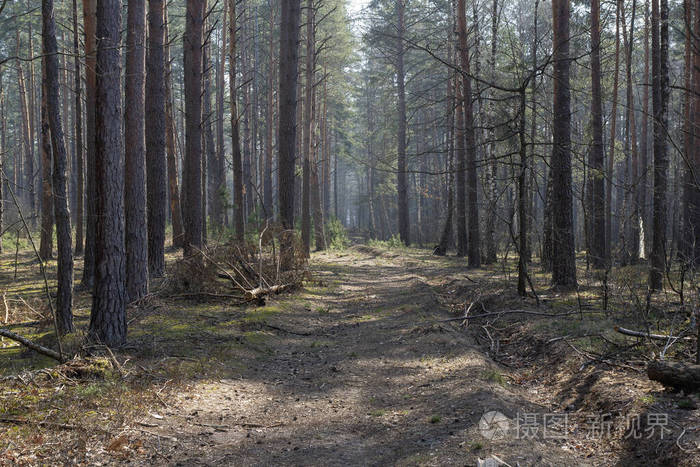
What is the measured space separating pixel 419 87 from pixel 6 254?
32287mm

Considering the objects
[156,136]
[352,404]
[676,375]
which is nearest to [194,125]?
[156,136]

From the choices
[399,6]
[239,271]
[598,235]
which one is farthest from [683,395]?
[399,6]

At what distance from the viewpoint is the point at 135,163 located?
8.41 meters

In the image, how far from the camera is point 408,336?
786 cm

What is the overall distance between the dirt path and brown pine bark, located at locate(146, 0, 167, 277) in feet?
13.3

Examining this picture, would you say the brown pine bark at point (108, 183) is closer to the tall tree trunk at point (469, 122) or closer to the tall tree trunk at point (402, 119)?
the tall tree trunk at point (469, 122)

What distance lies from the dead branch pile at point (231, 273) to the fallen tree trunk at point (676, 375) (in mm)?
7019

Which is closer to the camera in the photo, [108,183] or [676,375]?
[676,375]

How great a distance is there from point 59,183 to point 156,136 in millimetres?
4597

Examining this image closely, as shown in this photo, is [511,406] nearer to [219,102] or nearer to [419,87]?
[219,102]

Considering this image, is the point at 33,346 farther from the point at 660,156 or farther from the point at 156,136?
the point at 660,156

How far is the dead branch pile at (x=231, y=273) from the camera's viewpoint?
9.81m

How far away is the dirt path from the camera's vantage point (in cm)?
399

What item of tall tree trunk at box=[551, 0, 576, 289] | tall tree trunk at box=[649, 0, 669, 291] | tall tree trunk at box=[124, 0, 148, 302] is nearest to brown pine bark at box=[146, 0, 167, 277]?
tall tree trunk at box=[124, 0, 148, 302]
